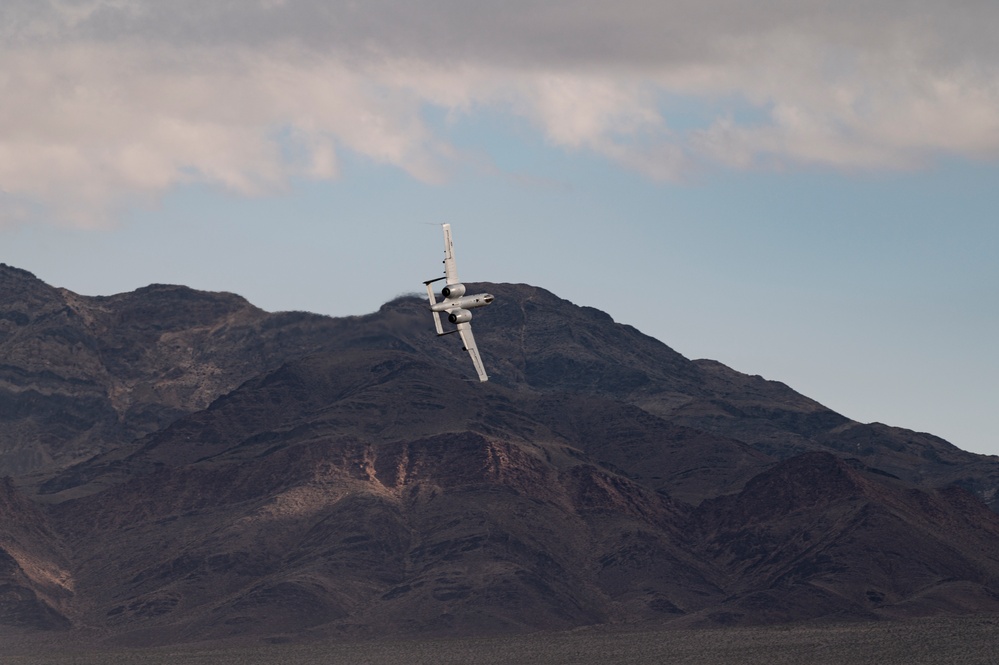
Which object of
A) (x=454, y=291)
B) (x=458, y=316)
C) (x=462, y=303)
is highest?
(x=454, y=291)

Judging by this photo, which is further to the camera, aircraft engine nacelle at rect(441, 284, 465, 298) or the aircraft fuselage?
aircraft engine nacelle at rect(441, 284, 465, 298)

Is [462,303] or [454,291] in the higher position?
[454,291]

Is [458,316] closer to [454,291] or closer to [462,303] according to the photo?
[462,303]

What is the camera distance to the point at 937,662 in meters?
198

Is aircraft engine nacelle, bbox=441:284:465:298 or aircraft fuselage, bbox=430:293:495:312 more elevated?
aircraft engine nacelle, bbox=441:284:465:298

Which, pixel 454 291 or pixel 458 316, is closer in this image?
pixel 458 316

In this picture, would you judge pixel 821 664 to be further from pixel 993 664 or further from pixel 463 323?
pixel 463 323

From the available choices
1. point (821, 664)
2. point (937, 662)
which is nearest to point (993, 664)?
point (937, 662)

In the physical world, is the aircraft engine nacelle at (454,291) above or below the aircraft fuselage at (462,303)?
above

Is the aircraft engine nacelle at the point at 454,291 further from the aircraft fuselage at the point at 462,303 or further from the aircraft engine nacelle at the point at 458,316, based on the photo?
the aircraft engine nacelle at the point at 458,316

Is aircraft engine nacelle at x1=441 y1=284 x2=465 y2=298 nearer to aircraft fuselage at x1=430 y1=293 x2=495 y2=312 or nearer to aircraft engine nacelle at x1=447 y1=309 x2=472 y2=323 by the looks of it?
aircraft fuselage at x1=430 y1=293 x2=495 y2=312

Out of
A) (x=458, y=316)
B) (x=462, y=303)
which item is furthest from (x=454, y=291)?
(x=458, y=316)

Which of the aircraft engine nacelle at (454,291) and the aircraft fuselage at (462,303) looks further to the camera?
the aircraft engine nacelle at (454,291)

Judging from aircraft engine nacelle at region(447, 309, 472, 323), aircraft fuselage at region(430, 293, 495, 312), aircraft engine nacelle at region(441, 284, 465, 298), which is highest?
aircraft engine nacelle at region(441, 284, 465, 298)
